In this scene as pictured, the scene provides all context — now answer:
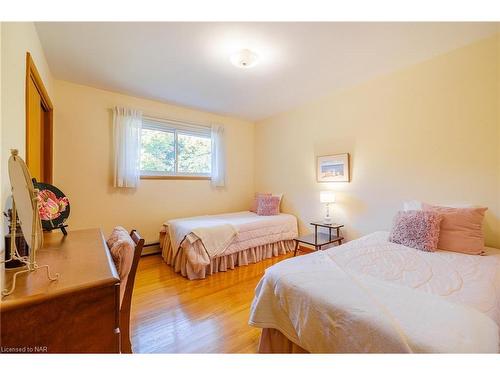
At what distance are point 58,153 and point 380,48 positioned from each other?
12.4 feet

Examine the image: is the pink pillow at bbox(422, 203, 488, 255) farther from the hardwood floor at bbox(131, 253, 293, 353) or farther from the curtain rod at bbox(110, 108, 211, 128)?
the curtain rod at bbox(110, 108, 211, 128)

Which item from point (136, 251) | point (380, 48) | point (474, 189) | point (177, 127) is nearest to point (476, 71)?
point (380, 48)

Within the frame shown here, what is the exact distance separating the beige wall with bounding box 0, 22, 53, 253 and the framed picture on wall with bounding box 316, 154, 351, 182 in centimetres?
314

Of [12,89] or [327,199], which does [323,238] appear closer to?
[327,199]

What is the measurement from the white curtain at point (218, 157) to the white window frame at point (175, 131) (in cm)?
10

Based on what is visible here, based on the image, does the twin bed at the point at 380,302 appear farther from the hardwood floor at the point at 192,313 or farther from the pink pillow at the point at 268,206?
the pink pillow at the point at 268,206

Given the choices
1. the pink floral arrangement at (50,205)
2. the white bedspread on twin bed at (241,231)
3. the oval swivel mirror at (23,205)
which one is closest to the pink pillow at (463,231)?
the white bedspread on twin bed at (241,231)

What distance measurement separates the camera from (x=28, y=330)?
2.20 ft

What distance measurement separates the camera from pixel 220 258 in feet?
9.16

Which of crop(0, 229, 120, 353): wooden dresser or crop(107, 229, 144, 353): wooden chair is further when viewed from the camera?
crop(107, 229, 144, 353): wooden chair

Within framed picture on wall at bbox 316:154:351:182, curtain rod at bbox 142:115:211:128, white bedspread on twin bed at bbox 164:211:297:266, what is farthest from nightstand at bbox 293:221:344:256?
curtain rod at bbox 142:115:211:128

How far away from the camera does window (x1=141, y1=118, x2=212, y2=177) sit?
11.1 feet

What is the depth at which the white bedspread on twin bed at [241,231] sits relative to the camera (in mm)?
2586

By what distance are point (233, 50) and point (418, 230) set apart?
89.7 inches
